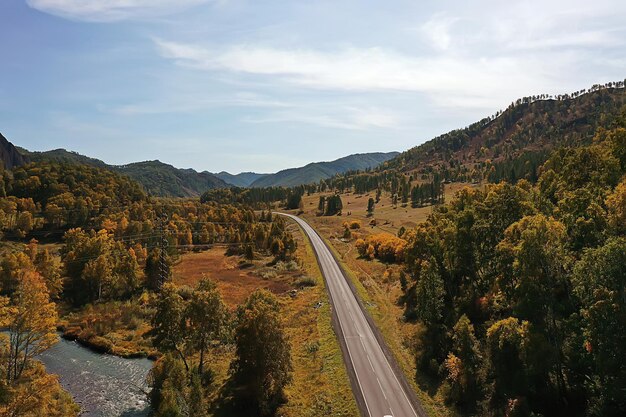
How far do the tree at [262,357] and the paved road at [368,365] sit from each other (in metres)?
9.79

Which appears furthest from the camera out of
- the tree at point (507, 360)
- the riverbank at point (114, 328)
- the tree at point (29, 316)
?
the riverbank at point (114, 328)

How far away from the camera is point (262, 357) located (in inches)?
1877

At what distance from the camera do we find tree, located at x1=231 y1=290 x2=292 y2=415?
4769cm

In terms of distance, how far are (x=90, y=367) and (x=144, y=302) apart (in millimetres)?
28073

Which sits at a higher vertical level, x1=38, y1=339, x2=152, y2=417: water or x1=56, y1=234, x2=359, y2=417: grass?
x1=56, y1=234, x2=359, y2=417: grass

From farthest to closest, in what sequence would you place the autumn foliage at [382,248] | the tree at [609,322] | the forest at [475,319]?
the autumn foliage at [382,248]
the forest at [475,319]
the tree at [609,322]

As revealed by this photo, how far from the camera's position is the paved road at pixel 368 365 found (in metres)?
46.1

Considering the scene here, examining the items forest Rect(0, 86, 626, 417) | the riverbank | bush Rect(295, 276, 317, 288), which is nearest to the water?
the riverbank

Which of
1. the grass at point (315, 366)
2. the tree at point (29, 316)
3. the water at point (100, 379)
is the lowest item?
the water at point (100, 379)

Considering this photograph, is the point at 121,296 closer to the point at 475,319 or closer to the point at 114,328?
the point at 114,328

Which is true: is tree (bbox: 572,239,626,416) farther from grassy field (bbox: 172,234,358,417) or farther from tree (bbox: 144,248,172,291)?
tree (bbox: 144,248,172,291)

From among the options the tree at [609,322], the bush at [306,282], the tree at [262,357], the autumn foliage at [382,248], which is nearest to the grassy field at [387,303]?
the autumn foliage at [382,248]

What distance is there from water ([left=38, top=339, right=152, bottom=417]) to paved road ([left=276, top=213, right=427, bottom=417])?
2695 cm

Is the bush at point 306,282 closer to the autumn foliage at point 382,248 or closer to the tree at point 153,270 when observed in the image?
the autumn foliage at point 382,248
